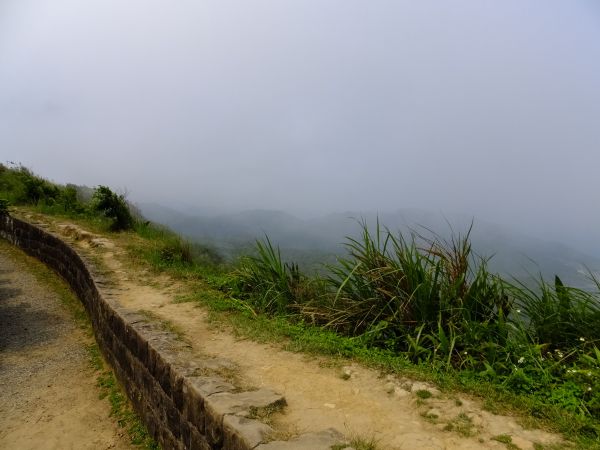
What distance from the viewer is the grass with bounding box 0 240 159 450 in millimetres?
4145

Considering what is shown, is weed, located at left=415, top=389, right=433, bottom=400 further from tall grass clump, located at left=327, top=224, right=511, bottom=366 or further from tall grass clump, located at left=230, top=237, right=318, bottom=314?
tall grass clump, located at left=230, top=237, right=318, bottom=314

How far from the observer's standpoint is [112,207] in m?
10.6

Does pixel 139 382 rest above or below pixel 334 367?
below

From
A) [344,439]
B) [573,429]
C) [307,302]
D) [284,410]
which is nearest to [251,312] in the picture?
[307,302]

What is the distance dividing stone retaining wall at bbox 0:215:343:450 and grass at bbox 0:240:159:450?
4.5 inches

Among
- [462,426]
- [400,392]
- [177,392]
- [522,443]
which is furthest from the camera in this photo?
[177,392]

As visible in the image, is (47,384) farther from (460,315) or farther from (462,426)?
(460,315)

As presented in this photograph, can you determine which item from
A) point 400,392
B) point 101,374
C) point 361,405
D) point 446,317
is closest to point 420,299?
point 446,317

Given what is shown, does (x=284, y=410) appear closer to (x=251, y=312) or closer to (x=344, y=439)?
(x=344, y=439)

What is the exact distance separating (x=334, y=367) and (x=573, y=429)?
1821mm

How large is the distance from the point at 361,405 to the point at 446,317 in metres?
1.63

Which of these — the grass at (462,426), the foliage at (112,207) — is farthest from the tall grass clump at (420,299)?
the foliage at (112,207)

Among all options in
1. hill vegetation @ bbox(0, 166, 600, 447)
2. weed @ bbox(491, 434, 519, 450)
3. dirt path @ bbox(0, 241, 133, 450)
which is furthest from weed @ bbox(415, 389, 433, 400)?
dirt path @ bbox(0, 241, 133, 450)

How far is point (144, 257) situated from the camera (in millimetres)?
8008
